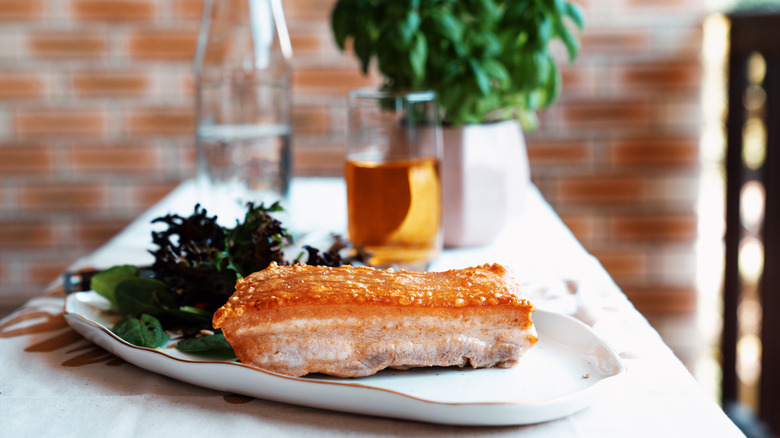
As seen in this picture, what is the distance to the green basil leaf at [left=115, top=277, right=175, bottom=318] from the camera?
69cm

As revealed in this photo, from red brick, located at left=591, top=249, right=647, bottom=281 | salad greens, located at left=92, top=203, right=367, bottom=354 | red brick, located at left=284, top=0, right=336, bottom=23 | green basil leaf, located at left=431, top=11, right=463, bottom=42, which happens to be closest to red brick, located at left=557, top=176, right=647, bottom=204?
red brick, located at left=591, top=249, right=647, bottom=281

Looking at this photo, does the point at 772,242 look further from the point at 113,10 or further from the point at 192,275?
the point at 113,10

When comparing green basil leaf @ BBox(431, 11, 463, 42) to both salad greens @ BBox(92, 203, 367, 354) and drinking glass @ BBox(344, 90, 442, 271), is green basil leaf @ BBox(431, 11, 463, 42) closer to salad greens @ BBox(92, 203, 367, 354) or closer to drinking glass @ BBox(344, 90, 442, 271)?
drinking glass @ BBox(344, 90, 442, 271)

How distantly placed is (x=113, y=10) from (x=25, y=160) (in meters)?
0.46

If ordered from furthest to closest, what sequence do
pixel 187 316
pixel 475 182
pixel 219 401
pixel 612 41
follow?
1. pixel 612 41
2. pixel 475 182
3. pixel 187 316
4. pixel 219 401

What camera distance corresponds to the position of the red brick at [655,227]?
1953mm

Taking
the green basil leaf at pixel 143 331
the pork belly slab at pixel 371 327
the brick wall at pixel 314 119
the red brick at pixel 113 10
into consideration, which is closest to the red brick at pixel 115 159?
the brick wall at pixel 314 119

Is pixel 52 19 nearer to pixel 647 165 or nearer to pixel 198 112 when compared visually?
pixel 198 112

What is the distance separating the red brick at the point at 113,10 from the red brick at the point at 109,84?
134mm

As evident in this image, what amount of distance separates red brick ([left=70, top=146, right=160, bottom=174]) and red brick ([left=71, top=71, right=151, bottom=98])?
138mm

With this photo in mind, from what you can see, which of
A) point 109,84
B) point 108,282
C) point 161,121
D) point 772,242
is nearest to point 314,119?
point 161,121

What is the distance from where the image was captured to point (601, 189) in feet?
6.42

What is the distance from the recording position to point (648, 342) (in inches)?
26.1

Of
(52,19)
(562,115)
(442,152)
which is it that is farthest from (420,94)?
(52,19)
